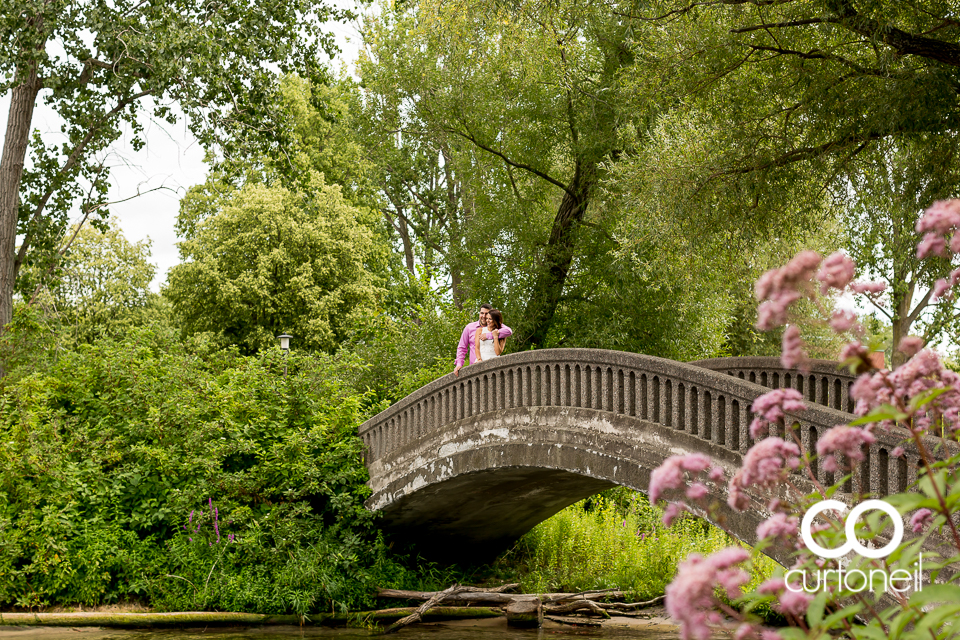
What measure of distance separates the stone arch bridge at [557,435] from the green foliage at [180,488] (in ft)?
2.58

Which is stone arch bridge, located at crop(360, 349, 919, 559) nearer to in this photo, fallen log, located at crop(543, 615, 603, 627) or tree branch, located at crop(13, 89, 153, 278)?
fallen log, located at crop(543, 615, 603, 627)

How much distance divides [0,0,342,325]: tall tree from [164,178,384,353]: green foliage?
400 inches

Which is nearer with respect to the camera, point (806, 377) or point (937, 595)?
point (937, 595)

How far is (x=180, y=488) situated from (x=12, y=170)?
19.4ft

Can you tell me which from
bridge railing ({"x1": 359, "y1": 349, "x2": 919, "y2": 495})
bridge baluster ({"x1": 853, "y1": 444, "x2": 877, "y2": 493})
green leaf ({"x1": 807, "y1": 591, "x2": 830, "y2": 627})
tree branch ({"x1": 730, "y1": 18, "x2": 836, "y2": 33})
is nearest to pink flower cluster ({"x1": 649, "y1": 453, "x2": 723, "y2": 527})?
green leaf ({"x1": 807, "y1": 591, "x2": 830, "y2": 627})

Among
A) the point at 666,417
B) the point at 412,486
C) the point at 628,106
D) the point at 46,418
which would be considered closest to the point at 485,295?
the point at 628,106

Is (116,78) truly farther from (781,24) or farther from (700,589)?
(700,589)

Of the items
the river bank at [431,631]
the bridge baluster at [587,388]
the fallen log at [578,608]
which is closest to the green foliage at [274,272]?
the fallen log at [578,608]

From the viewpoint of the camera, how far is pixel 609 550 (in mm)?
15289

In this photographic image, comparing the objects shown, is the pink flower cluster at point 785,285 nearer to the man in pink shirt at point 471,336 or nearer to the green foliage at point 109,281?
the man in pink shirt at point 471,336

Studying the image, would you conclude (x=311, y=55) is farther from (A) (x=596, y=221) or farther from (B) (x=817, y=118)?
(B) (x=817, y=118)

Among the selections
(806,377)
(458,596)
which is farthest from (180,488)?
(806,377)

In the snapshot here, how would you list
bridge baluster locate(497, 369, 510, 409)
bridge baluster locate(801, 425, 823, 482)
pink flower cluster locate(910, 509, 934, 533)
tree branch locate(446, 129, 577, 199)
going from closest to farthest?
pink flower cluster locate(910, 509, 934, 533) → bridge baluster locate(801, 425, 823, 482) → bridge baluster locate(497, 369, 510, 409) → tree branch locate(446, 129, 577, 199)

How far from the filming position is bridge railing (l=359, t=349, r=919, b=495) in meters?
6.68
